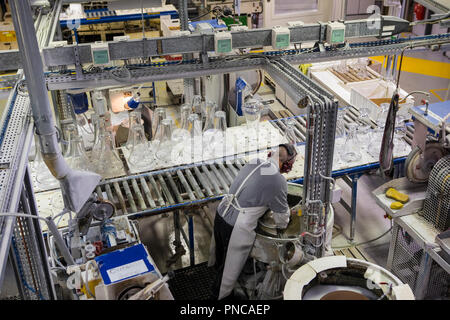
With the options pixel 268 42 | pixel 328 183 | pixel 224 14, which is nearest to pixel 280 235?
pixel 328 183

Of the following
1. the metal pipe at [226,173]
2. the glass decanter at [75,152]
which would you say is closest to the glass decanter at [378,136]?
the metal pipe at [226,173]

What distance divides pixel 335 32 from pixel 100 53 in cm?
166

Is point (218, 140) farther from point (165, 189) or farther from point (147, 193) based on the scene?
point (147, 193)

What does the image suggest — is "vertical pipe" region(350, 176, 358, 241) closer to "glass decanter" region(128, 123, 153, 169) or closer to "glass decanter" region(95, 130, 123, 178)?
"glass decanter" region(128, 123, 153, 169)

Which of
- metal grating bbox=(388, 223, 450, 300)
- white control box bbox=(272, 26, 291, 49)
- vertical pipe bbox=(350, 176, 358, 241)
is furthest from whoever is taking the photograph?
vertical pipe bbox=(350, 176, 358, 241)

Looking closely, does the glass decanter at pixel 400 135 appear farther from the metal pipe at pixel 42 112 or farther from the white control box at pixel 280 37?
the metal pipe at pixel 42 112

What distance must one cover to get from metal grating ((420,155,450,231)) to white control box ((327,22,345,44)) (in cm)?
115

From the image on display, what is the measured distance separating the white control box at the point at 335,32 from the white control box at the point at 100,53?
1.58m

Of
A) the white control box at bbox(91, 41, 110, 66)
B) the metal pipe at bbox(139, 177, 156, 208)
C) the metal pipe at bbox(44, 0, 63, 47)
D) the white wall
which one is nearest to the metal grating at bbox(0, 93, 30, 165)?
the white control box at bbox(91, 41, 110, 66)

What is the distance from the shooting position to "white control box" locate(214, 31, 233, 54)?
352 cm

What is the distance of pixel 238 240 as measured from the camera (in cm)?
382
